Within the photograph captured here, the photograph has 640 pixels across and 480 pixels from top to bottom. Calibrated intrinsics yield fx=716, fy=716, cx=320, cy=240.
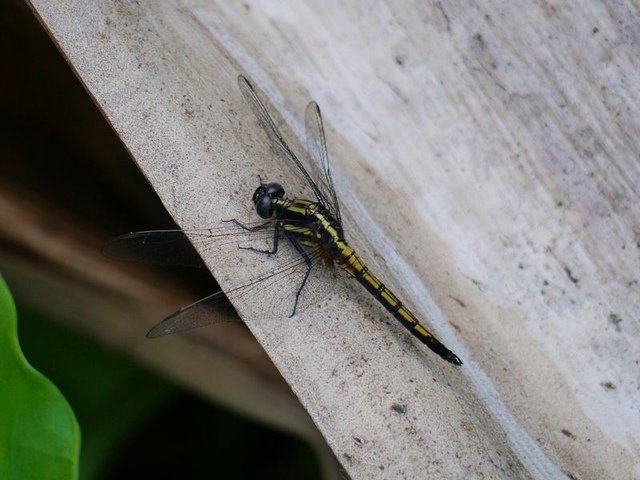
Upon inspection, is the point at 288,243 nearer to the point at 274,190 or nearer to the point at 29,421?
the point at 274,190

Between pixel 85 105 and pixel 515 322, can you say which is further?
pixel 85 105

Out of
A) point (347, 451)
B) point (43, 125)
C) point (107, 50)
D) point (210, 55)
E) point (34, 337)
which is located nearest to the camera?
point (347, 451)

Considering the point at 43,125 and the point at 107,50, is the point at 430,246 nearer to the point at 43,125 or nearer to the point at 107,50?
the point at 107,50

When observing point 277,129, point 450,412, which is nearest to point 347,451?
point 450,412

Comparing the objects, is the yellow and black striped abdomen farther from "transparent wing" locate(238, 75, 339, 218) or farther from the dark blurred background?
the dark blurred background

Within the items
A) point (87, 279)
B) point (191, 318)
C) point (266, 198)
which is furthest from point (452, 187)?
point (87, 279)

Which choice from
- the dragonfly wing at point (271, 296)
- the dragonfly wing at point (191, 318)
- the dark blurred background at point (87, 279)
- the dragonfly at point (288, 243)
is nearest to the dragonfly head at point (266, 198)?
the dragonfly at point (288, 243)

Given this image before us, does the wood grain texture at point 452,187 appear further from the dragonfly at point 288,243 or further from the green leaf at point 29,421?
the green leaf at point 29,421
